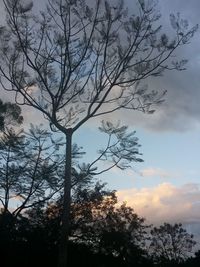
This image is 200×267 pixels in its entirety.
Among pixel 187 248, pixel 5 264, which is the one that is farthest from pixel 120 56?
pixel 187 248

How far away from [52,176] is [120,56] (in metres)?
10.2

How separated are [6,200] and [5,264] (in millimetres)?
3518

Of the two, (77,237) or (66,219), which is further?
(77,237)

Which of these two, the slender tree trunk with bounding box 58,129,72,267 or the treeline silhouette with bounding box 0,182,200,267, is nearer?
the slender tree trunk with bounding box 58,129,72,267

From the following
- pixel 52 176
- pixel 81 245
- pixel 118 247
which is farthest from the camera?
pixel 118 247

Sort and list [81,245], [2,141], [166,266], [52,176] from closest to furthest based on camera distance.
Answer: [52,176]
[2,141]
[81,245]
[166,266]

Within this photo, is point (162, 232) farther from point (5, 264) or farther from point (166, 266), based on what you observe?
point (5, 264)

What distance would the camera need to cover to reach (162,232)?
49.3 m

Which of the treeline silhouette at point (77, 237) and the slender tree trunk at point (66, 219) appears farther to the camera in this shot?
the treeline silhouette at point (77, 237)

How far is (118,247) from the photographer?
1302 inches

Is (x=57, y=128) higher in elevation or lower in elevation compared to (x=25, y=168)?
lower

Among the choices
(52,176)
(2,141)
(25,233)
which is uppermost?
(2,141)

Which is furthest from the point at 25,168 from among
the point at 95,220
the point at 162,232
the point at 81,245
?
the point at 162,232

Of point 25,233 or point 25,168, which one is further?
point 25,233
